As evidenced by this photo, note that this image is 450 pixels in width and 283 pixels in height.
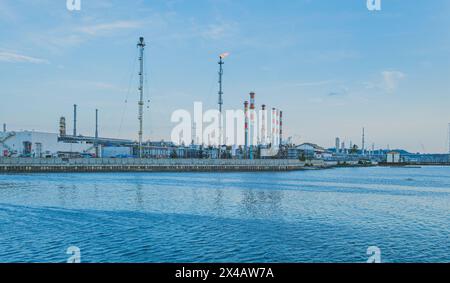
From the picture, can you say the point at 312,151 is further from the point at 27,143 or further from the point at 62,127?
the point at 27,143

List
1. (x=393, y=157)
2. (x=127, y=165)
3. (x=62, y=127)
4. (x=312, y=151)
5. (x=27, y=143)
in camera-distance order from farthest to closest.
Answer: (x=312, y=151)
(x=393, y=157)
(x=62, y=127)
(x=27, y=143)
(x=127, y=165)

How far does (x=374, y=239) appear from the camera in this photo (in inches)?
425

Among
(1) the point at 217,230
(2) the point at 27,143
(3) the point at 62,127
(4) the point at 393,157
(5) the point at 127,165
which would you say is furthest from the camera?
(4) the point at 393,157

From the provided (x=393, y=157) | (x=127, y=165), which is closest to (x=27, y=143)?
(x=127, y=165)

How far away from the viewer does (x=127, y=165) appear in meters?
48.4

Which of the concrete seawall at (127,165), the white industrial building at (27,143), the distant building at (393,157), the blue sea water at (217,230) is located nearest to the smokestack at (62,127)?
the white industrial building at (27,143)

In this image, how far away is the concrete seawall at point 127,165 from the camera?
4372cm

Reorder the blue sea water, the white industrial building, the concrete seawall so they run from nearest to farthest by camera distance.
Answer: the blue sea water
the concrete seawall
the white industrial building

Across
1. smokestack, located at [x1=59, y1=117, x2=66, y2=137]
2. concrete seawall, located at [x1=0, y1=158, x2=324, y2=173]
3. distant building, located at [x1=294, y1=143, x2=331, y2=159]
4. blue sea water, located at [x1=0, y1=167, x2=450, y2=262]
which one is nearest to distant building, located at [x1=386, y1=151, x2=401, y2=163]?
distant building, located at [x1=294, y1=143, x2=331, y2=159]

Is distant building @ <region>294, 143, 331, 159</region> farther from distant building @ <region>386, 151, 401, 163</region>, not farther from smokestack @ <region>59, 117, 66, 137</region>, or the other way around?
smokestack @ <region>59, 117, 66, 137</region>

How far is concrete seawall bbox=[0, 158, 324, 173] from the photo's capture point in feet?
143

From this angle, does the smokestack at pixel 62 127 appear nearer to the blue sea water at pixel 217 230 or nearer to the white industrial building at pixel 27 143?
the white industrial building at pixel 27 143
